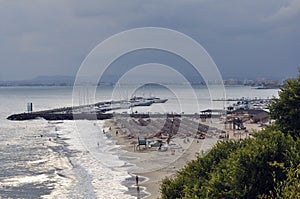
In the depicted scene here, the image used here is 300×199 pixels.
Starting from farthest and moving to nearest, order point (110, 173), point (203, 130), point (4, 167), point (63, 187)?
point (203, 130) < point (4, 167) < point (110, 173) < point (63, 187)

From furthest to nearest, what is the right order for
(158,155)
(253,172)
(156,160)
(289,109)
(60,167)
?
(158,155) → (156,160) → (60,167) → (289,109) → (253,172)

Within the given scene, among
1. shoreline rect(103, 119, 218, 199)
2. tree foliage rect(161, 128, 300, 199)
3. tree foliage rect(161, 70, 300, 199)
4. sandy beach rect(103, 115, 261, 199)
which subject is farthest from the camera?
sandy beach rect(103, 115, 261, 199)

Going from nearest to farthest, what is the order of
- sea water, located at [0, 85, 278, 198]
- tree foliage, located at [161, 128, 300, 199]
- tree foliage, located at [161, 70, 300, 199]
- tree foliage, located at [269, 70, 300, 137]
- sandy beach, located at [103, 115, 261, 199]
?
tree foliage, located at [161, 70, 300, 199]
tree foliage, located at [161, 128, 300, 199]
tree foliage, located at [269, 70, 300, 137]
sea water, located at [0, 85, 278, 198]
sandy beach, located at [103, 115, 261, 199]

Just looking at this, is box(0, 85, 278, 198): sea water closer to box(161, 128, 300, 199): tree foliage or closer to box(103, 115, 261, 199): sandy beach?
box(103, 115, 261, 199): sandy beach

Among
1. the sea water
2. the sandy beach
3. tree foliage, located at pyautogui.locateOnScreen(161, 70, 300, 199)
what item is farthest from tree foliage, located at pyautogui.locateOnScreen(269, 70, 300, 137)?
the sea water

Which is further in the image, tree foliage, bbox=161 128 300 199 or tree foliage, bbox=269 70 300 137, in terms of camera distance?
tree foliage, bbox=269 70 300 137

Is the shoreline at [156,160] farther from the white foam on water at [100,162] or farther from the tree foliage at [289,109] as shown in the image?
the tree foliage at [289,109]

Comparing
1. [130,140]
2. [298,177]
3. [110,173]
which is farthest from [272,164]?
[130,140]

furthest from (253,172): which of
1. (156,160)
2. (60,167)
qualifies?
(156,160)

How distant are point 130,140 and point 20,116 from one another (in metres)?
30.8

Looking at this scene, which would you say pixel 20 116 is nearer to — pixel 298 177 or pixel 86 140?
pixel 86 140

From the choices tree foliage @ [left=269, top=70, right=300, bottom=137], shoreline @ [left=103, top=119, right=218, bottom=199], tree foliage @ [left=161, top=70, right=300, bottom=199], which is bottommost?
shoreline @ [left=103, top=119, right=218, bottom=199]

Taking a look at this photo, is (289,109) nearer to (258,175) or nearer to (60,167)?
(258,175)

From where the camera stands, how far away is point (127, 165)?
2581 centimetres
